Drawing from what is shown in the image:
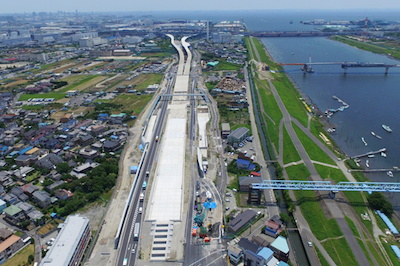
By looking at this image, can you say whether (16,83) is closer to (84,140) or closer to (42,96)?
(42,96)

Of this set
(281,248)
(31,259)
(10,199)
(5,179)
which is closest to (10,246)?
(31,259)

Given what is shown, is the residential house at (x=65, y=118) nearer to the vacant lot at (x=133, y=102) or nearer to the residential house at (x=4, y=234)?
the vacant lot at (x=133, y=102)

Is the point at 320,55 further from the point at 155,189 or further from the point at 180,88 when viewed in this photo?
the point at 155,189

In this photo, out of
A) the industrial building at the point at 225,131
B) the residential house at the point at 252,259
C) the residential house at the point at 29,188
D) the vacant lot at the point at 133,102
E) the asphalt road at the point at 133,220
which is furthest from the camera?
the vacant lot at the point at 133,102

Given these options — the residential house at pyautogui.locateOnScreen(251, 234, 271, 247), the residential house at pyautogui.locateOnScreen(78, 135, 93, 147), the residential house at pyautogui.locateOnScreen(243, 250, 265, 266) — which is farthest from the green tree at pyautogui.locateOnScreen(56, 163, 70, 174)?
the residential house at pyautogui.locateOnScreen(243, 250, 265, 266)

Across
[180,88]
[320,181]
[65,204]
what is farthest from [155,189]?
[180,88]

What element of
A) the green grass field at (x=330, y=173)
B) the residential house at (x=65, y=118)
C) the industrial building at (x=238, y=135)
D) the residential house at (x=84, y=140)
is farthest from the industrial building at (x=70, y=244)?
the residential house at (x=65, y=118)

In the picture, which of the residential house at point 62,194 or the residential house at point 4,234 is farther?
the residential house at point 62,194
